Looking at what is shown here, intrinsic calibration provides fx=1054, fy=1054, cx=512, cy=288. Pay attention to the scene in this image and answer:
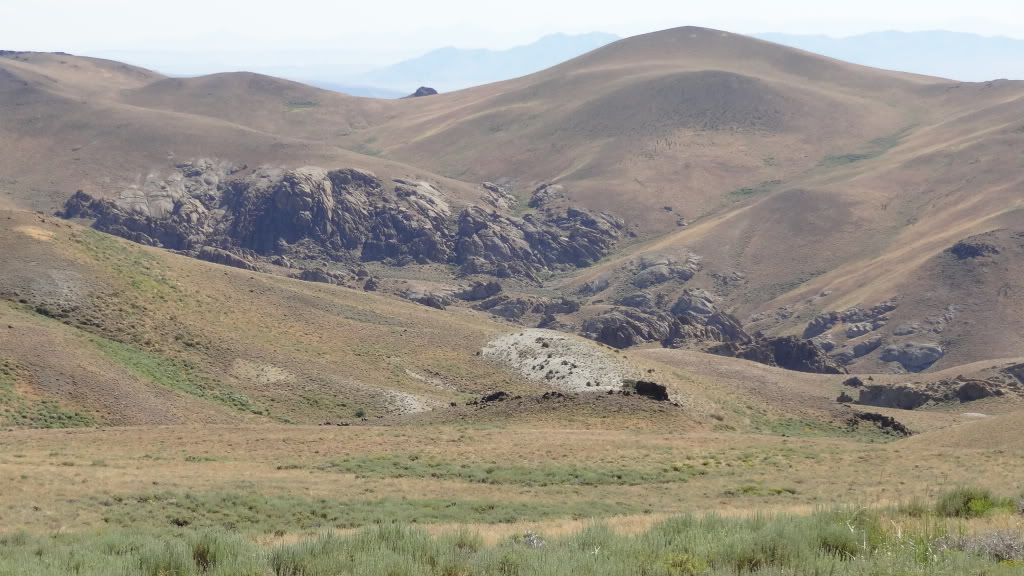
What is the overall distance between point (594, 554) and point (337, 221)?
14804 centimetres

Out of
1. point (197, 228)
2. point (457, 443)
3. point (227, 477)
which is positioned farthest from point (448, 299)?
point (227, 477)

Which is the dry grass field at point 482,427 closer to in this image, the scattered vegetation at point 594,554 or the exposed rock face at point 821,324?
the scattered vegetation at point 594,554

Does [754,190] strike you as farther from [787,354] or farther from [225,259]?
[225,259]

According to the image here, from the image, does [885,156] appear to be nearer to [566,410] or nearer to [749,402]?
[749,402]

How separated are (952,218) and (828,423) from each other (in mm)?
93259

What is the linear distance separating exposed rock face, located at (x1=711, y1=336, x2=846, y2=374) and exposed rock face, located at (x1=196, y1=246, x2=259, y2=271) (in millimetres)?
58608

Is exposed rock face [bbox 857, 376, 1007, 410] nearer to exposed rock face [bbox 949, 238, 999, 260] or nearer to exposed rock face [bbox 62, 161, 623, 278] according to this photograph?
exposed rock face [bbox 949, 238, 999, 260]

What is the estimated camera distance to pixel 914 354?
4318 inches

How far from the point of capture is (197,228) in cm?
15400

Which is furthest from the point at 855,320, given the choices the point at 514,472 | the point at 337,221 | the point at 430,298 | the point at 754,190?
the point at 514,472

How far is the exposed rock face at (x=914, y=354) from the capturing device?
356 ft

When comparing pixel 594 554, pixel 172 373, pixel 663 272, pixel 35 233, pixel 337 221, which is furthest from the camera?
pixel 337 221

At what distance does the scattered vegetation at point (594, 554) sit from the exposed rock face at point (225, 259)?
111790 millimetres

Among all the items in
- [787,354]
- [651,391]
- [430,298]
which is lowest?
[430,298]
